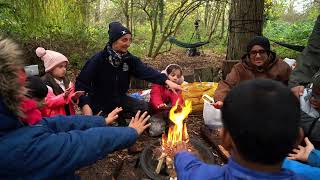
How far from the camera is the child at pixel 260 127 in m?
1.18

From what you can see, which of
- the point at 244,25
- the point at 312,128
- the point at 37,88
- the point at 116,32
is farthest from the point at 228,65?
the point at 37,88

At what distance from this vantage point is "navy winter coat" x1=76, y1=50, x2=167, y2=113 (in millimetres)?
4035

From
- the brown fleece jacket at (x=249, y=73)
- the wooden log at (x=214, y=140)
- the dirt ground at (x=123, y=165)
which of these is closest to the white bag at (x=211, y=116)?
the wooden log at (x=214, y=140)

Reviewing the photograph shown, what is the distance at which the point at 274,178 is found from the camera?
4.18ft

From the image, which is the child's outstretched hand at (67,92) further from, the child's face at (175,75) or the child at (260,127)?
the child at (260,127)

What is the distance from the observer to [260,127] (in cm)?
118

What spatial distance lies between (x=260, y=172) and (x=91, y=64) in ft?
10.3

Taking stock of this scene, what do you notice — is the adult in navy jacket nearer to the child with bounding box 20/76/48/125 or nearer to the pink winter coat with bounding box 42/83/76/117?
the child with bounding box 20/76/48/125

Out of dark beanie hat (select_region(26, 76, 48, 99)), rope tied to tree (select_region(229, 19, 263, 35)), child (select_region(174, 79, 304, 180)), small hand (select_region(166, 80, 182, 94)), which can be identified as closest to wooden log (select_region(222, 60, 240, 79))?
rope tied to tree (select_region(229, 19, 263, 35))

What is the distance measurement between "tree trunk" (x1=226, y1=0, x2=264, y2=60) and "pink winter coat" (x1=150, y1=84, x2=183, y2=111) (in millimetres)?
1554

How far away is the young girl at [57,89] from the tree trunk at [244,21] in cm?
294

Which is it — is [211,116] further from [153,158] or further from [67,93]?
[67,93]

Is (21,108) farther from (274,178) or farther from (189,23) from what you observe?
(189,23)

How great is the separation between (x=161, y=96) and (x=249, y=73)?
1.32m
